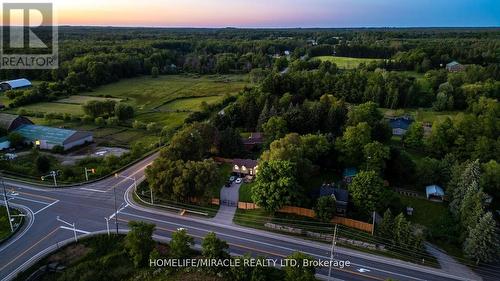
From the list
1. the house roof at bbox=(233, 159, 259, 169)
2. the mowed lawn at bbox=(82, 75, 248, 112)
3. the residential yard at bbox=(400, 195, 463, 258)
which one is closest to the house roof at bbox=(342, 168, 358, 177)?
the residential yard at bbox=(400, 195, 463, 258)

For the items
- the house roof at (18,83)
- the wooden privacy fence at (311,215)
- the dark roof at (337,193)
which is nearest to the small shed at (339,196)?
the dark roof at (337,193)

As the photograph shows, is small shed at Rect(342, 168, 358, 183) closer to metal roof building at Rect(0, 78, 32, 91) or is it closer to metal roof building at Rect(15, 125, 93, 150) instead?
metal roof building at Rect(15, 125, 93, 150)

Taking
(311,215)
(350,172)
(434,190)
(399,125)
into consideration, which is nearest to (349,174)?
(350,172)

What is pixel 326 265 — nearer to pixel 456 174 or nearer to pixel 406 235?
pixel 406 235

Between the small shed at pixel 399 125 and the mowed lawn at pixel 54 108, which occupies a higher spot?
the small shed at pixel 399 125

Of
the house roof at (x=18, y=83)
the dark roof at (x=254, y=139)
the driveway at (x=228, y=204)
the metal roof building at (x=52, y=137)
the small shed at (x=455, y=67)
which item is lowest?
the driveway at (x=228, y=204)

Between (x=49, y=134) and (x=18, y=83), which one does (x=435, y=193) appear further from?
(x=18, y=83)

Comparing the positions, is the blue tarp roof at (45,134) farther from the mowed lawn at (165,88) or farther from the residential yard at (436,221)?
the residential yard at (436,221)
